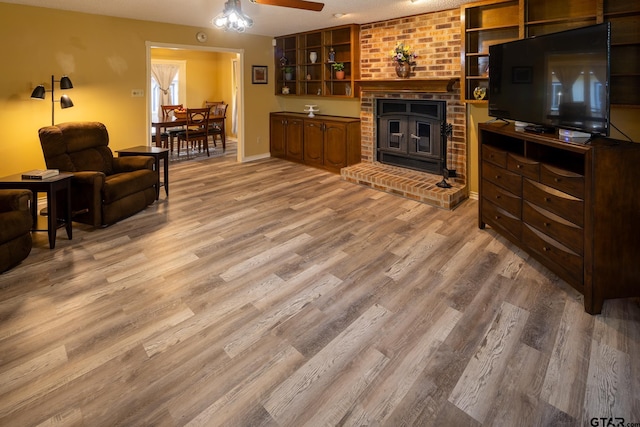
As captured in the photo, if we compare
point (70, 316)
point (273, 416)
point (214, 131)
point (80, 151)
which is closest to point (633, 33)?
point (273, 416)

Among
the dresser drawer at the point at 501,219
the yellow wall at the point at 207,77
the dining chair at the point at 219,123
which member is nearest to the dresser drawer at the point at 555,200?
the dresser drawer at the point at 501,219

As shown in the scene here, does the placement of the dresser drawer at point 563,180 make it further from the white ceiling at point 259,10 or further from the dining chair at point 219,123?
the dining chair at point 219,123

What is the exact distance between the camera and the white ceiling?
179 inches

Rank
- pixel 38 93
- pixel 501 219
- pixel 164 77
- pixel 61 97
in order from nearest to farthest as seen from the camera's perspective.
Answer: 1. pixel 501 219
2. pixel 38 93
3. pixel 61 97
4. pixel 164 77

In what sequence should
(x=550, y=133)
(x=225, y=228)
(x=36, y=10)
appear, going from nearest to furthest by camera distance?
(x=550, y=133) → (x=225, y=228) → (x=36, y=10)

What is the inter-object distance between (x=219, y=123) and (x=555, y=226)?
786cm

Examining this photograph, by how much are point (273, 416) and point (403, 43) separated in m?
5.28

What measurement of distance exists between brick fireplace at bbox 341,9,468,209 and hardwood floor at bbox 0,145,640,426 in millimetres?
1392

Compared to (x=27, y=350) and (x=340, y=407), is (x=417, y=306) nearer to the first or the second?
(x=340, y=407)

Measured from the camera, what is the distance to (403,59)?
531 cm

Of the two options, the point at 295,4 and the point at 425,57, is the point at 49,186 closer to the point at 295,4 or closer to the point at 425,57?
the point at 295,4

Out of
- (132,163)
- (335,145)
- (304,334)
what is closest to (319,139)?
(335,145)

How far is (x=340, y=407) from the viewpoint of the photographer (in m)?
1.67

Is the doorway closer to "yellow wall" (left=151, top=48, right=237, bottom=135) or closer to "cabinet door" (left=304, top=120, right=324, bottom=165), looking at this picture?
"yellow wall" (left=151, top=48, right=237, bottom=135)
